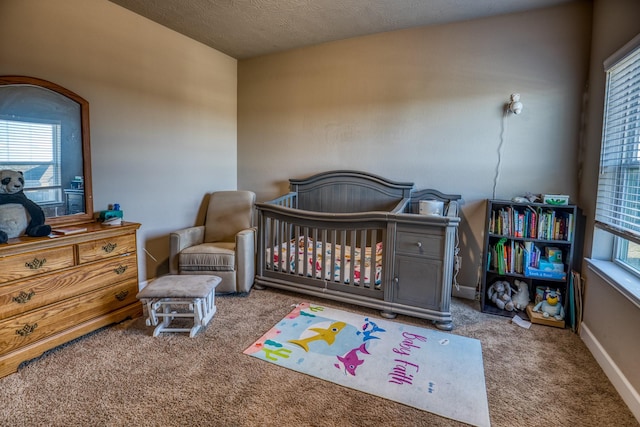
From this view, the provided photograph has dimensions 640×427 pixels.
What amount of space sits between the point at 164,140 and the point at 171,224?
869 millimetres

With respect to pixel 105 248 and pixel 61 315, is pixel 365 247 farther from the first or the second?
pixel 61 315

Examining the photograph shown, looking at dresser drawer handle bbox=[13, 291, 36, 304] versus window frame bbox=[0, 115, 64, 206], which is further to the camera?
window frame bbox=[0, 115, 64, 206]

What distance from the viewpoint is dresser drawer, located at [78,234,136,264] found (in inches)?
89.9

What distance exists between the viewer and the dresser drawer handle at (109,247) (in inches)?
95.3

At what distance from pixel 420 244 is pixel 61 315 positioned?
2545mm

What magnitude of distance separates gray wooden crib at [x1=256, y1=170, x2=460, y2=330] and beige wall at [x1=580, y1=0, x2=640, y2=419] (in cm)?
93

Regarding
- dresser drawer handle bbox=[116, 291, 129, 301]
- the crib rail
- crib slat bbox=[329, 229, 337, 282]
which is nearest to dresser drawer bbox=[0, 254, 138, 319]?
dresser drawer handle bbox=[116, 291, 129, 301]

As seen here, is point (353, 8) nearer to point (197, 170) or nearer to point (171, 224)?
point (197, 170)

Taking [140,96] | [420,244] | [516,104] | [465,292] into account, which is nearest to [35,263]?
[140,96]

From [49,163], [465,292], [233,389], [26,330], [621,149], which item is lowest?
[233,389]

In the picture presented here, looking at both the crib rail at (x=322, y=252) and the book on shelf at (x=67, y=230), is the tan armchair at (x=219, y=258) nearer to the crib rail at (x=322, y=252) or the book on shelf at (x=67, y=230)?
the crib rail at (x=322, y=252)

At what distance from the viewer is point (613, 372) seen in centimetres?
192

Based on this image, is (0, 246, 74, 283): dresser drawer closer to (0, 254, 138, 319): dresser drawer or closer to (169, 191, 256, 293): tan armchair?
(0, 254, 138, 319): dresser drawer

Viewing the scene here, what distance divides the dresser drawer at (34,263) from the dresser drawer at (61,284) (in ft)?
0.15
